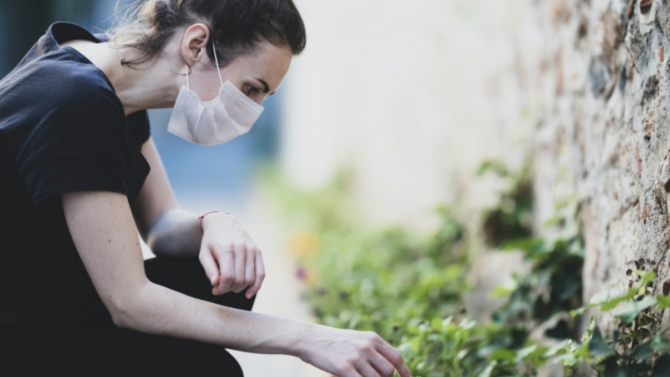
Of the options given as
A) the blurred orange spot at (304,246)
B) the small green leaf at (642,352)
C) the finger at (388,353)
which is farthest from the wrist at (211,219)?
the blurred orange spot at (304,246)

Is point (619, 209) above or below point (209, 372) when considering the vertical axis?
above

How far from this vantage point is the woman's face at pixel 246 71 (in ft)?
4.75

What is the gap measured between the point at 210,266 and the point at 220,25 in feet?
1.75

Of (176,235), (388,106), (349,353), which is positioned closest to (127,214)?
(176,235)

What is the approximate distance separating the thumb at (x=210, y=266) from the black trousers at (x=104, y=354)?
15cm

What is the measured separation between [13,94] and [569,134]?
180cm

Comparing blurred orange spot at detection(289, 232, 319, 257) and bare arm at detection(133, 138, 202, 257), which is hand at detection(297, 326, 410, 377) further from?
blurred orange spot at detection(289, 232, 319, 257)

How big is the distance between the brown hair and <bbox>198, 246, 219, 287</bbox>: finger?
431 millimetres

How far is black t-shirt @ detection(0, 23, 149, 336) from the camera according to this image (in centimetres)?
117

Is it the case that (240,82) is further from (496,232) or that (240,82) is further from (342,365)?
(496,232)

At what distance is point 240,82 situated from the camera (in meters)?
1.48

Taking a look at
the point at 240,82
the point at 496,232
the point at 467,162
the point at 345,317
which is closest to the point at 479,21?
the point at 467,162

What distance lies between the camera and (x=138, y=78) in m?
1.43

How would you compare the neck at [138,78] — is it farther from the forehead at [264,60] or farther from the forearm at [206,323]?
the forearm at [206,323]
